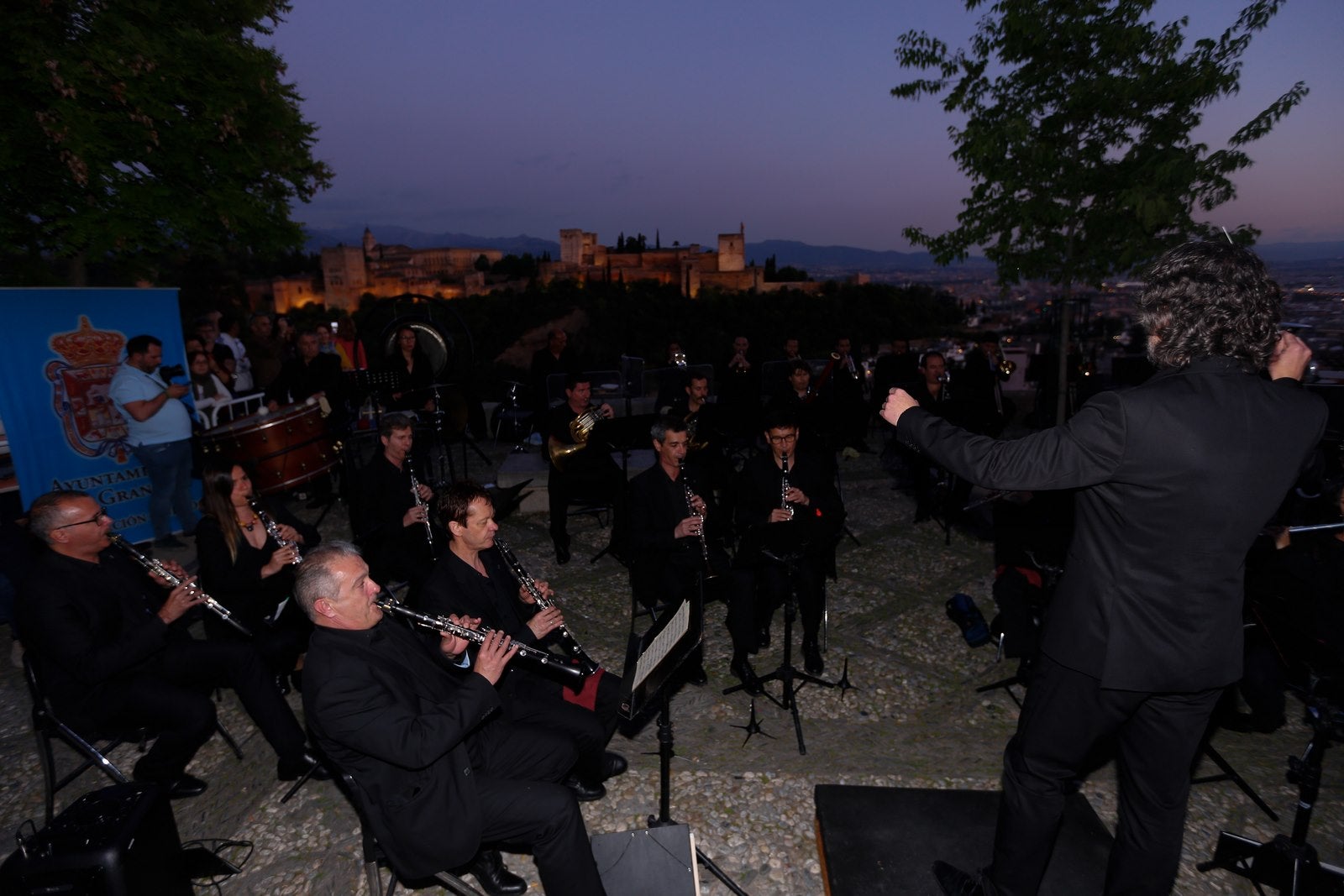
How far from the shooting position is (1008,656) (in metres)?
5.16

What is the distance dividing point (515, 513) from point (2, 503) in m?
4.73

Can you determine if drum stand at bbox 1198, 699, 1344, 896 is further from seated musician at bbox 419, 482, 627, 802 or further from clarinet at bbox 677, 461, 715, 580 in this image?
clarinet at bbox 677, 461, 715, 580

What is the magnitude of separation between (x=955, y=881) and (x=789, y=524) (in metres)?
2.64

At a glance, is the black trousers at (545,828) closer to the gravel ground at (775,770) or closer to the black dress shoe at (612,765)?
the gravel ground at (775,770)

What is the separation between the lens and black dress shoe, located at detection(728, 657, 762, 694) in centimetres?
465

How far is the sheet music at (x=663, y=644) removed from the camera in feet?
9.21

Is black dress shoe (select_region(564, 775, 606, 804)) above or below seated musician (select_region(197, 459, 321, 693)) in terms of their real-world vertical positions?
below

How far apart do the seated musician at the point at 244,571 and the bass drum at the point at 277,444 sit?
2.17 m

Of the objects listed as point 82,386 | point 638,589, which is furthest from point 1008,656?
point 82,386

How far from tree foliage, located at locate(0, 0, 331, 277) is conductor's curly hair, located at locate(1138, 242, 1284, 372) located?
1120 cm

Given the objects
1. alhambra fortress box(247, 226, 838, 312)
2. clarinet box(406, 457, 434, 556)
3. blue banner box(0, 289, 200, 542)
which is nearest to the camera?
clarinet box(406, 457, 434, 556)

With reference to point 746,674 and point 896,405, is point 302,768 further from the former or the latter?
point 896,405

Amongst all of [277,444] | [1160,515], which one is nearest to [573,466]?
[277,444]

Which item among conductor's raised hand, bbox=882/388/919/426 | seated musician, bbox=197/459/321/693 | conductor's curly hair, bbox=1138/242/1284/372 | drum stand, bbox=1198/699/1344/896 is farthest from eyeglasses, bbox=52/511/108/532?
drum stand, bbox=1198/699/1344/896
